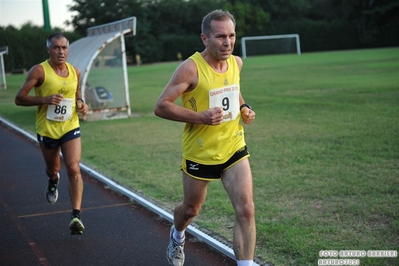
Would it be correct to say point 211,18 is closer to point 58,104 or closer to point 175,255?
point 175,255

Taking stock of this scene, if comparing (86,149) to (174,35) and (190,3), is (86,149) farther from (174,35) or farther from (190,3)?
(190,3)

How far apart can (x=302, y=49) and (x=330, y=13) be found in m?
16.4

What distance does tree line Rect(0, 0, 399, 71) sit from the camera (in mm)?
72688

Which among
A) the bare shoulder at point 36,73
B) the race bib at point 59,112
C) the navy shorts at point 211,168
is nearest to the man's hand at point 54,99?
the race bib at point 59,112

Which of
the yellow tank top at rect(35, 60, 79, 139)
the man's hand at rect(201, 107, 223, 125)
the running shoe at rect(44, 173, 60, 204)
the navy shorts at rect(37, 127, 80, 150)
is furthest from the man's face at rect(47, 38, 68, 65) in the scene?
the man's hand at rect(201, 107, 223, 125)

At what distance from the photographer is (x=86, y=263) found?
6105 millimetres

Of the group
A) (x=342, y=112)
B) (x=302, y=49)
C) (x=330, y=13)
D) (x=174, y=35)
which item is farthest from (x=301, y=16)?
(x=342, y=112)

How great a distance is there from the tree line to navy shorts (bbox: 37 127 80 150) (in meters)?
54.2

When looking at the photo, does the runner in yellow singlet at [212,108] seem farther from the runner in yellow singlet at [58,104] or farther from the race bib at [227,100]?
the runner in yellow singlet at [58,104]

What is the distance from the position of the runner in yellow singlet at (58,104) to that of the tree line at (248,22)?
2133 inches

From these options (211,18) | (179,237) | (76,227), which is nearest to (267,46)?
(76,227)

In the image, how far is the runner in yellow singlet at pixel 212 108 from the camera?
16.5ft

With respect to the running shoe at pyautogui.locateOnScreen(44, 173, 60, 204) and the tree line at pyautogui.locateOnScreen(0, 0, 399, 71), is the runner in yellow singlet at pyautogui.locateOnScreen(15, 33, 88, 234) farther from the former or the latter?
the tree line at pyautogui.locateOnScreen(0, 0, 399, 71)

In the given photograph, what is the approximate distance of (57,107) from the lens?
7551 millimetres
